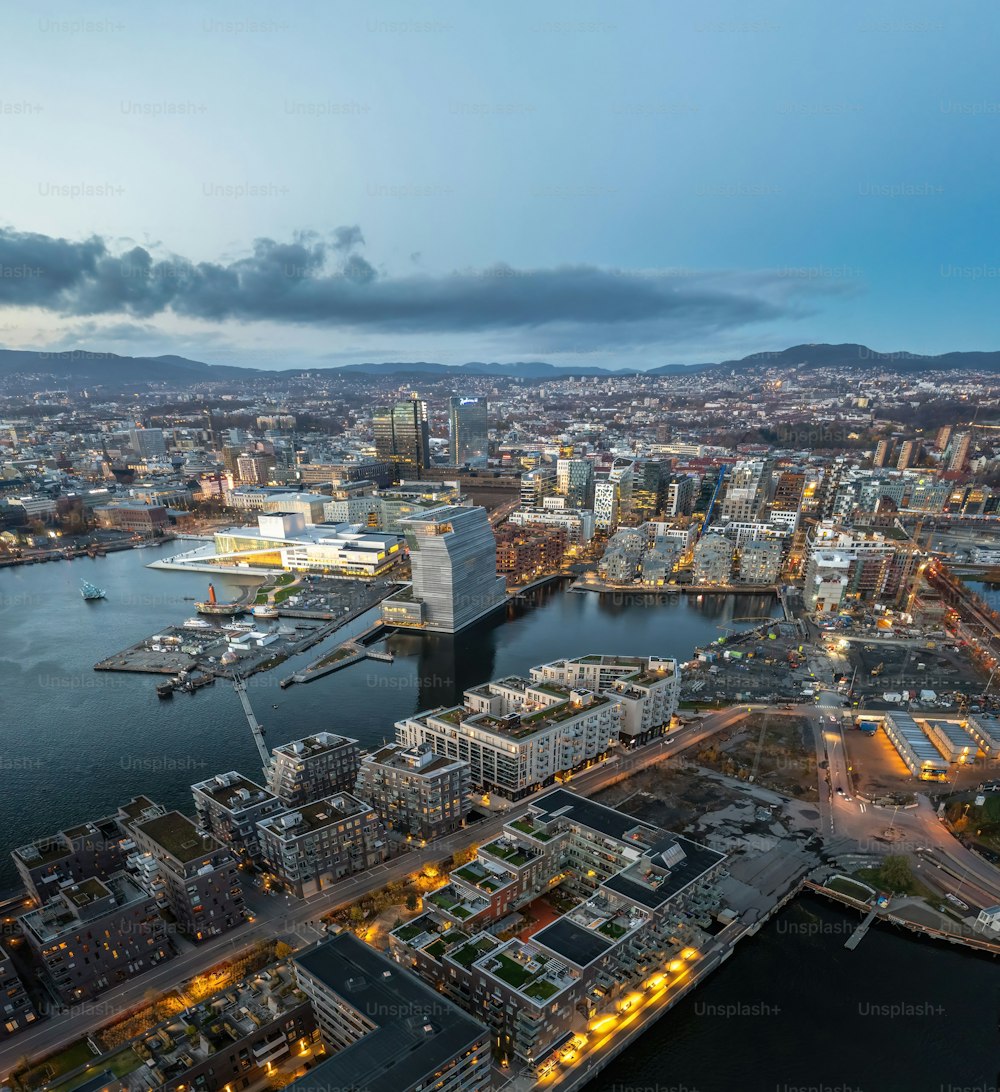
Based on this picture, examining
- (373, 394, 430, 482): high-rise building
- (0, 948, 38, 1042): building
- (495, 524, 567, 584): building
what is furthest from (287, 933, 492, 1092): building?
(373, 394, 430, 482): high-rise building

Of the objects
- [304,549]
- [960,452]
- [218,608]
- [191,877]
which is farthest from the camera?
[960,452]

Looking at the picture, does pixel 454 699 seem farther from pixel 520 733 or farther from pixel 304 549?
pixel 304 549

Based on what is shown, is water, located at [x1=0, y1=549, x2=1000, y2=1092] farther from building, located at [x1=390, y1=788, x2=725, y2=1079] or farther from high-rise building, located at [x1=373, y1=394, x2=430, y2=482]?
high-rise building, located at [x1=373, y1=394, x2=430, y2=482]

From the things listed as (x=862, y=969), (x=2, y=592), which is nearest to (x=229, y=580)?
(x=2, y=592)

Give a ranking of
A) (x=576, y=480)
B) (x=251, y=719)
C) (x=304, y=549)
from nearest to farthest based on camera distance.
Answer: (x=251, y=719)
(x=304, y=549)
(x=576, y=480)

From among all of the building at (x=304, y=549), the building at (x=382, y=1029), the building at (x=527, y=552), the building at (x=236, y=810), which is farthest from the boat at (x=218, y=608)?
the building at (x=382, y=1029)

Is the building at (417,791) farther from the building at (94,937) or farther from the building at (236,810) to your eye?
the building at (94,937)

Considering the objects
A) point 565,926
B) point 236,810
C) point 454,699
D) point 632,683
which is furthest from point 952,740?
point 236,810

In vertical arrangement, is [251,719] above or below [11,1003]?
below

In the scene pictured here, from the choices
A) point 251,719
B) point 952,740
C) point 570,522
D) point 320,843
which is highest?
point 570,522
